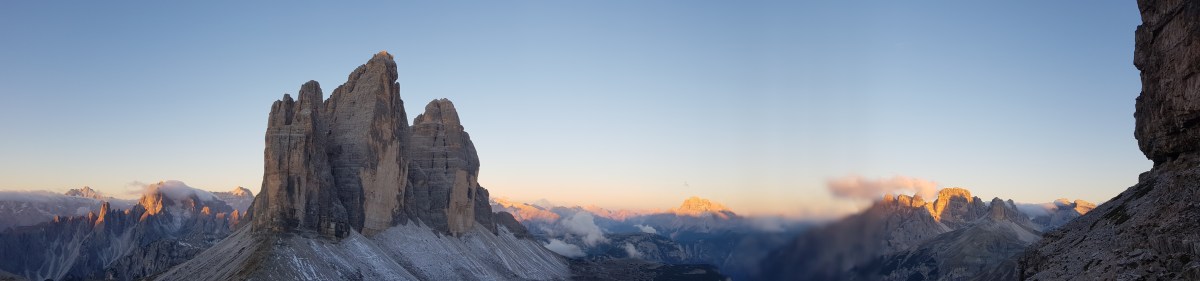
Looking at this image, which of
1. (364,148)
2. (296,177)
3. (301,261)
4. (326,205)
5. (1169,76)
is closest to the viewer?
(1169,76)

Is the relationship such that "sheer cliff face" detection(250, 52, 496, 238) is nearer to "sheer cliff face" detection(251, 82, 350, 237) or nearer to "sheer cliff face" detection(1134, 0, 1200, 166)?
"sheer cliff face" detection(251, 82, 350, 237)

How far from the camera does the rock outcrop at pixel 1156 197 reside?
5762cm

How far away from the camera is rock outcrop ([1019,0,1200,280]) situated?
57.6 meters

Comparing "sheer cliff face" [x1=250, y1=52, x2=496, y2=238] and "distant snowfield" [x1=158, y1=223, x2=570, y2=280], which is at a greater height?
"sheer cliff face" [x1=250, y1=52, x2=496, y2=238]

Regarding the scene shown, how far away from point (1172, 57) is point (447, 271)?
15730 centimetres

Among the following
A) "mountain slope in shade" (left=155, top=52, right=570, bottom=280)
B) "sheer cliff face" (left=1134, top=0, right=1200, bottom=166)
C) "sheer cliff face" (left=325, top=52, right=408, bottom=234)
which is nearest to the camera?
"sheer cliff face" (left=1134, top=0, right=1200, bottom=166)

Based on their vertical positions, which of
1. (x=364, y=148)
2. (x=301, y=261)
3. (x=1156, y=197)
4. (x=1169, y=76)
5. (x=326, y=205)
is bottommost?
(x=301, y=261)

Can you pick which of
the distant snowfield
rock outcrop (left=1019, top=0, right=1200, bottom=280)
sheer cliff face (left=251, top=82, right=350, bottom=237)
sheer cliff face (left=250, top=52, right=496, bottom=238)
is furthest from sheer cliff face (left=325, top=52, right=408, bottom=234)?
rock outcrop (left=1019, top=0, right=1200, bottom=280)

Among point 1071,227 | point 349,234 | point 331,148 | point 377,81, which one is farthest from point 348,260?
point 1071,227

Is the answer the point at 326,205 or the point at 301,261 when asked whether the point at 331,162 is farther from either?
the point at 301,261

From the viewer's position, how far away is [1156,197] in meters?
73.2

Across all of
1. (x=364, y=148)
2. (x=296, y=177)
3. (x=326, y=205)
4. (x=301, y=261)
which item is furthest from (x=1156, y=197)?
(x=364, y=148)

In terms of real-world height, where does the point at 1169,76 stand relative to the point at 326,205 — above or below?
above

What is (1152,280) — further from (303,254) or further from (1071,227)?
(303,254)
